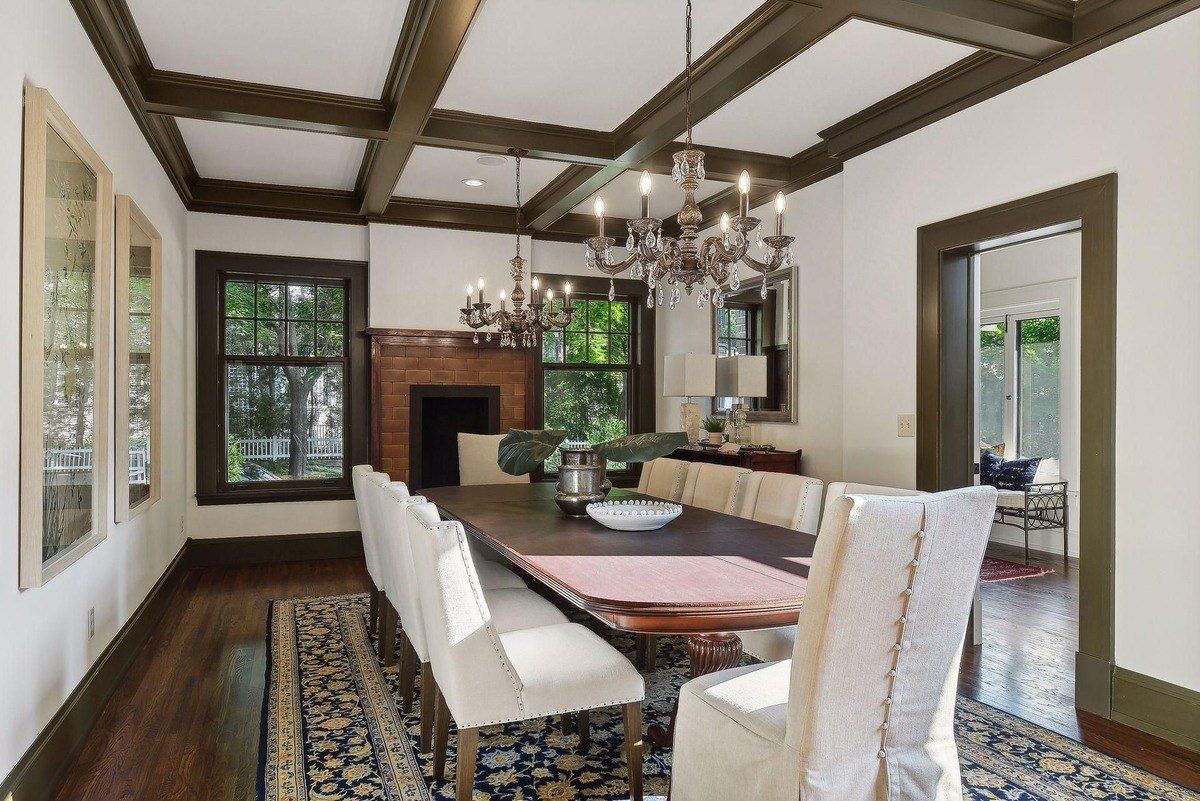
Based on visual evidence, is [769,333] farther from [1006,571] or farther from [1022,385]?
[1022,385]

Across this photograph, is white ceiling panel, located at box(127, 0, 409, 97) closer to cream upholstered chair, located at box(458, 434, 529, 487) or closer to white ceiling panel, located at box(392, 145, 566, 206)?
white ceiling panel, located at box(392, 145, 566, 206)

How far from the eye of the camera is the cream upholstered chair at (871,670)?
1.50 meters

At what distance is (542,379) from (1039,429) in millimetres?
4113

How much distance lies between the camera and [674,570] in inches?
86.5

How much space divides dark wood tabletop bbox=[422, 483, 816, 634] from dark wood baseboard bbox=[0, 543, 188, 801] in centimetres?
145

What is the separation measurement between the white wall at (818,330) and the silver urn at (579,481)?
1927mm

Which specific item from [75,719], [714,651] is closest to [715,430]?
[714,651]

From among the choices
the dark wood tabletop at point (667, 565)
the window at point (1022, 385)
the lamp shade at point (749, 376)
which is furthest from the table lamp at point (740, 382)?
the window at point (1022, 385)

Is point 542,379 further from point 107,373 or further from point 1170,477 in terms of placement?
point 1170,477

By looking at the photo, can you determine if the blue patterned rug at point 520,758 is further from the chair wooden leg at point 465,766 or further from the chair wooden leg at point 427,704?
the chair wooden leg at point 465,766

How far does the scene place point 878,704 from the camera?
1.61 metres

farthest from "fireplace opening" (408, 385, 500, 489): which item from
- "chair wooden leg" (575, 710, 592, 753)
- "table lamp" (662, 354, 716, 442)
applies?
"chair wooden leg" (575, 710, 592, 753)

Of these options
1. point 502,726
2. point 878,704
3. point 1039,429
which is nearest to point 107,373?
point 502,726

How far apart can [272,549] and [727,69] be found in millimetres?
4660
